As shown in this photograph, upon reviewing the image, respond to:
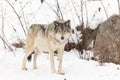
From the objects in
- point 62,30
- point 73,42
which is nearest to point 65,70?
point 62,30

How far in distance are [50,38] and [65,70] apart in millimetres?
973

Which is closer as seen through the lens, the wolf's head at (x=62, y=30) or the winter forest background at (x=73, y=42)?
the wolf's head at (x=62, y=30)

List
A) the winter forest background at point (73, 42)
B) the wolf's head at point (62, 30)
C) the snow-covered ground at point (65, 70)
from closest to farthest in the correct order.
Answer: the wolf's head at point (62, 30) < the snow-covered ground at point (65, 70) < the winter forest background at point (73, 42)

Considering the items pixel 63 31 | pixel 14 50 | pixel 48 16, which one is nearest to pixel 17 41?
pixel 14 50

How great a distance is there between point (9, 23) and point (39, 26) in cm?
348

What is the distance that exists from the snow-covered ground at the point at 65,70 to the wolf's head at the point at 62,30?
2.95 feet

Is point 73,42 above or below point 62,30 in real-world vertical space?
below

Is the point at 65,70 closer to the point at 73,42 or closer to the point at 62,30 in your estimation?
the point at 62,30

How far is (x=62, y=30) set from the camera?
28.1 feet

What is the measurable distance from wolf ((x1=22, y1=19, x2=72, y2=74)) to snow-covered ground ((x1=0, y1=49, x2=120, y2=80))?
0.25m

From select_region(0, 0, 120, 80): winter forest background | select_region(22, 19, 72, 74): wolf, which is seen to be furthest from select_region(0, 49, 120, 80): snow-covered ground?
select_region(22, 19, 72, 74): wolf

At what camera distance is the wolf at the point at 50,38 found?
28.3 feet

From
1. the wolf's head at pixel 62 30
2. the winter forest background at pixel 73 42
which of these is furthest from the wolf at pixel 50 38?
the winter forest background at pixel 73 42

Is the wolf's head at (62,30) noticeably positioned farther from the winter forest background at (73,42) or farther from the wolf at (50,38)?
the winter forest background at (73,42)
